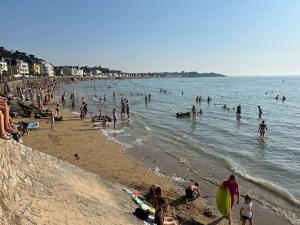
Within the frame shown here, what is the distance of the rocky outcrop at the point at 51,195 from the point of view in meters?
7.59

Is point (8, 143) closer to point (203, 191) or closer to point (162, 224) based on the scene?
point (162, 224)

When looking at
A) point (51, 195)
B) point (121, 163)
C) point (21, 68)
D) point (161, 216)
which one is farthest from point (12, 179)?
point (21, 68)

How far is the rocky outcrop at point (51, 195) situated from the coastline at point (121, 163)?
2.78 m

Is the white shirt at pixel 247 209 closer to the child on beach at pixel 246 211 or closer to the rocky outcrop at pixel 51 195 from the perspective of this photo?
the child on beach at pixel 246 211

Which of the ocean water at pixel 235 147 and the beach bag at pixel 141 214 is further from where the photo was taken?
the ocean water at pixel 235 147

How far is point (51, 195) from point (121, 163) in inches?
373

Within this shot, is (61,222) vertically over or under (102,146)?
over

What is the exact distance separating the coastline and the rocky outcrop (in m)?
2.78

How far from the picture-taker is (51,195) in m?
8.90

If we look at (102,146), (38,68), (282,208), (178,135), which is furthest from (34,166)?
(38,68)

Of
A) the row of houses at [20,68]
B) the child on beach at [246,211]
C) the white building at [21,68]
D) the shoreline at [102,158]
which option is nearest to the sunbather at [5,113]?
the shoreline at [102,158]

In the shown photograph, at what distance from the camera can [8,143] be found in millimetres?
9320

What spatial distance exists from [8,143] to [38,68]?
157m

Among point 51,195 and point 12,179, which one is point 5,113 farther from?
point 51,195
